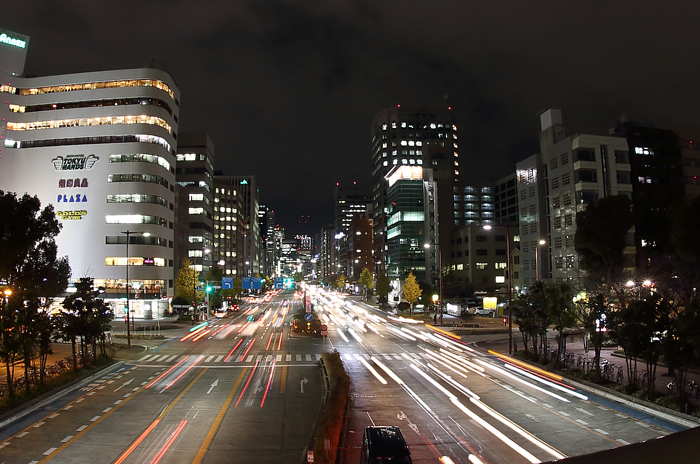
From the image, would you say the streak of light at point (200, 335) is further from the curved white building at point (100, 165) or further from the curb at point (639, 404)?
the curb at point (639, 404)

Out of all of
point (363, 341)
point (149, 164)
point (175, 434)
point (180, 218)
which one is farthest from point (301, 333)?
point (180, 218)

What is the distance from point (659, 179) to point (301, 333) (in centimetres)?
6835

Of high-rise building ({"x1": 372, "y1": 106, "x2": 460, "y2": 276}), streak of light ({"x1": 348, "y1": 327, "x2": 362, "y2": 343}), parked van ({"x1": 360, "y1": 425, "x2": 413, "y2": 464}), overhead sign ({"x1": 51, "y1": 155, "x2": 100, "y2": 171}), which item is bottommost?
streak of light ({"x1": 348, "y1": 327, "x2": 362, "y2": 343})

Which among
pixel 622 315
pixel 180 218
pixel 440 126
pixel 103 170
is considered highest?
pixel 440 126

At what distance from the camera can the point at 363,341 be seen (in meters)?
46.9

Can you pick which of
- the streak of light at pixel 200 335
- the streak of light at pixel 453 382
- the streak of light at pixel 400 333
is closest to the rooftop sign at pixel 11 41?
the streak of light at pixel 200 335

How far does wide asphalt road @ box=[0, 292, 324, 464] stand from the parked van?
301 centimetres

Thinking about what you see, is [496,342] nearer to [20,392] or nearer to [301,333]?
[301,333]

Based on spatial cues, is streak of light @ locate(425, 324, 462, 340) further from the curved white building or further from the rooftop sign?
the rooftop sign

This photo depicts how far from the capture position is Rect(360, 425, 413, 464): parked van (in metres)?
12.4

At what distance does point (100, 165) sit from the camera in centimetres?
8488

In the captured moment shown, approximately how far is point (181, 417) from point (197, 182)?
11398 centimetres

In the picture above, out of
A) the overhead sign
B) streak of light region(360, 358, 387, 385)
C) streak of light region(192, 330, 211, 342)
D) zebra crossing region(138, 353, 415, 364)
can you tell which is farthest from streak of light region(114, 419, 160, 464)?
the overhead sign

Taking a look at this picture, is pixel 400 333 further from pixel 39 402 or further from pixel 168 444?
pixel 168 444
